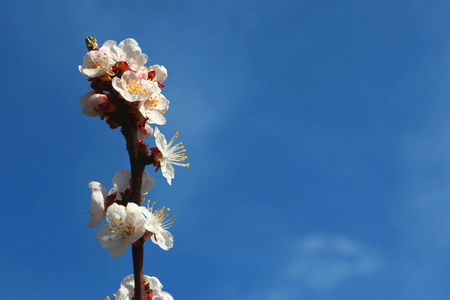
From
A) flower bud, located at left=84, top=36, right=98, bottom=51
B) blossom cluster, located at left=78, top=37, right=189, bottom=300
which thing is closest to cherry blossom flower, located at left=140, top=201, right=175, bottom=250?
blossom cluster, located at left=78, top=37, right=189, bottom=300

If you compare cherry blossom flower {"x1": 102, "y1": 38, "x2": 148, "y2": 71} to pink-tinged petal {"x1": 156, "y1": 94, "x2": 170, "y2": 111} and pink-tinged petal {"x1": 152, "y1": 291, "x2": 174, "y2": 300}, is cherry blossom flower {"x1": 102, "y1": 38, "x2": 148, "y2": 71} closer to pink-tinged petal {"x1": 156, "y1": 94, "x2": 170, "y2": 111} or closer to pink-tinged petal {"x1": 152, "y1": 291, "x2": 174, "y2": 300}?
pink-tinged petal {"x1": 156, "y1": 94, "x2": 170, "y2": 111}

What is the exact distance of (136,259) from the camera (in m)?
2.27

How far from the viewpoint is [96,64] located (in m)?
2.67

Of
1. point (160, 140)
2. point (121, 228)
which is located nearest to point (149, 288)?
point (121, 228)

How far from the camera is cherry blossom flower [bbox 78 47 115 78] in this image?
2.59 metres

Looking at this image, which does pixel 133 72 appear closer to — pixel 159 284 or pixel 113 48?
pixel 113 48

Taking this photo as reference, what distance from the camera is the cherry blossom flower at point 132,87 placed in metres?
2.45

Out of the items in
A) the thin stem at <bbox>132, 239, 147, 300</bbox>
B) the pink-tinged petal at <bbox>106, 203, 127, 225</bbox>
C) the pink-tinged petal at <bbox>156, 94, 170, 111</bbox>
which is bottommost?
the thin stem at <bbox>132, 239, 147, 300</bbox>

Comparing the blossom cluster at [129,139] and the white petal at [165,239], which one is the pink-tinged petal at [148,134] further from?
the white petal at [165,239]

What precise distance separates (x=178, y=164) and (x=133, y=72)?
67cm

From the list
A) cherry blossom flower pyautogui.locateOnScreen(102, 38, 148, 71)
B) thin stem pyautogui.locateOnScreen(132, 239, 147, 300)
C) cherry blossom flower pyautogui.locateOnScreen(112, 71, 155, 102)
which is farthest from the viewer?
cherry blossom flower pyautogui.locateOnScreen(102, 38, 148, 71)

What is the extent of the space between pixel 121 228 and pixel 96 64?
42.1 inches

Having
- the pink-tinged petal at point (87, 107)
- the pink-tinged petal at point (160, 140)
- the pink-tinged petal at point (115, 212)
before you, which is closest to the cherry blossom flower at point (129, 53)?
the pink-tinged petal at point (87, 107)

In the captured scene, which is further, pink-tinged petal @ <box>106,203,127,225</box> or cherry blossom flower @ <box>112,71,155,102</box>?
Answer: cherry blossom flower @ <box>112,71,155,102</box>
